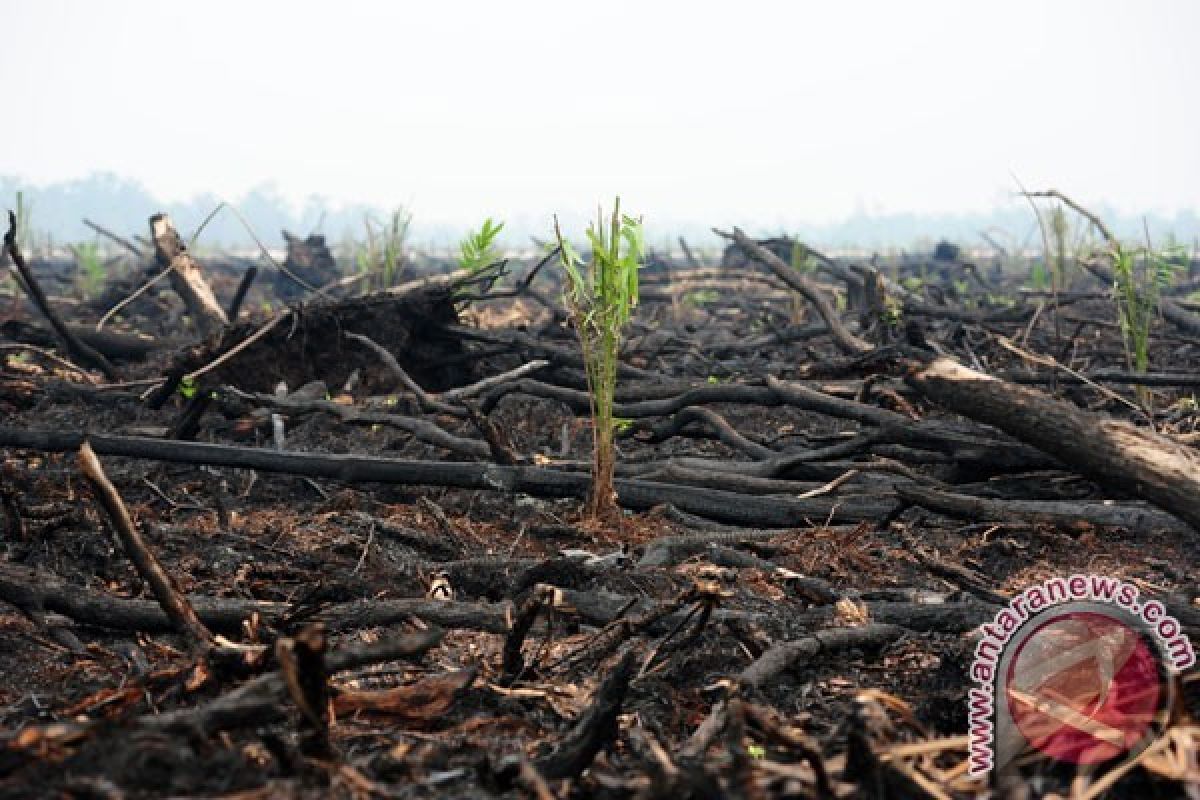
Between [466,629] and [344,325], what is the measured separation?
4188 millimetres

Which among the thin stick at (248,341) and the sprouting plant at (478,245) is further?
the sprouting plant at (478,245)

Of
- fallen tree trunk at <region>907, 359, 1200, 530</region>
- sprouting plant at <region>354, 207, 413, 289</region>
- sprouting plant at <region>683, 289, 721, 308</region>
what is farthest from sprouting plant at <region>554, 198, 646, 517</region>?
sprouting plant at <region>683, 289, 721, 308</region>

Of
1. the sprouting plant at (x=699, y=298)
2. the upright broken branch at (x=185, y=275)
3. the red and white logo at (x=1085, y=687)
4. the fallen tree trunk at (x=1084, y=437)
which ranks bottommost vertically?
the sprouting plant at (x=699, y=298)

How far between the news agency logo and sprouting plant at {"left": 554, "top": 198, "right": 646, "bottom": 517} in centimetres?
176

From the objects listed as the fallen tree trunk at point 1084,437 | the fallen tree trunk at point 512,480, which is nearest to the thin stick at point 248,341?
the fallen tree trunk at point 512,480

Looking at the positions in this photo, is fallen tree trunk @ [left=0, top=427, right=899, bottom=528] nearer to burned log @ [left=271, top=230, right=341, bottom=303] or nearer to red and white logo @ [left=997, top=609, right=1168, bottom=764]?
red and white logo @ [left=997, top=609, right=1168, bottom=764]

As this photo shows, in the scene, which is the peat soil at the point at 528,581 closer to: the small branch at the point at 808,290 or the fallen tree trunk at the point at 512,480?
the fallen tree trunk at the point at 512,480

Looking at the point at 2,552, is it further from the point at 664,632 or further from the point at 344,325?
the point at 344,325

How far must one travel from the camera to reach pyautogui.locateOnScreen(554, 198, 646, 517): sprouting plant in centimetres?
386

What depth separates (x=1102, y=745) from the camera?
1.87 m

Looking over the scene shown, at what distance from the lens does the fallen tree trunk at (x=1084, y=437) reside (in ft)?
9.15

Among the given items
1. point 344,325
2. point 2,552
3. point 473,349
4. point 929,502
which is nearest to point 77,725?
point 2,552

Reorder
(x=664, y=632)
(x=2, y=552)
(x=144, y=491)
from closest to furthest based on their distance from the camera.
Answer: (x=664, y=632), (x=2, y=552), (x=144, y=491)

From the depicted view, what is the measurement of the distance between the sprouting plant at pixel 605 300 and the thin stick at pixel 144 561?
1.83 m
